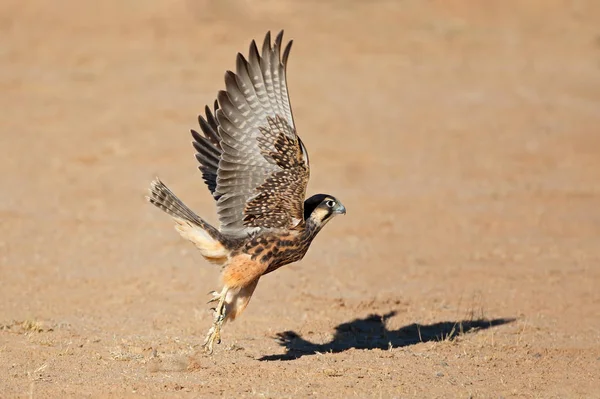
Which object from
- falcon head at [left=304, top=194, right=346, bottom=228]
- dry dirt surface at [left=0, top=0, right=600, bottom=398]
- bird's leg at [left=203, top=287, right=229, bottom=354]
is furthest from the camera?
falcon head at [left=304, top=194, right=346, bottom=228]

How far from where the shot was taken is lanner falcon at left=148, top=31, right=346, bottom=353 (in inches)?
302

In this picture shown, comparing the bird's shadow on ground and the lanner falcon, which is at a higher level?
the lanner falcon

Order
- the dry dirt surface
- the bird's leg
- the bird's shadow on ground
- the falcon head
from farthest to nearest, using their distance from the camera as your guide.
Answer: the bird's shadow on ground
the falcon head
the dry dirt surface
the bird's leg

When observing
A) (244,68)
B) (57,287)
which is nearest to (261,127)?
(244,68)

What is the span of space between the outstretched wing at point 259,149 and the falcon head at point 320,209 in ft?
0.56

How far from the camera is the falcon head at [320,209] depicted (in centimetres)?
792

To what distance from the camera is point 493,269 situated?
1212 centimetres

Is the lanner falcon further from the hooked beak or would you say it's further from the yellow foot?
the hooked beak

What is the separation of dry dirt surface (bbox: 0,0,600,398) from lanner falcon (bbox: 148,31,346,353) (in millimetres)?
755

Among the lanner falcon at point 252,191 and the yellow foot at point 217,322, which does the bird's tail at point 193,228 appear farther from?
the yellow foot at point 217,322

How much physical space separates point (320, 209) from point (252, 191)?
56 centimetres

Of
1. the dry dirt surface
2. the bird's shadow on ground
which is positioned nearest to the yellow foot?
the dry dirt surface

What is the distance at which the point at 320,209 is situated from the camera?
313 inches

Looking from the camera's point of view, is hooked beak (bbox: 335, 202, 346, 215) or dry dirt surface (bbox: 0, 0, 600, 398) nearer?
dry dirt surface (bbox: 0, 0, 600, 398)
